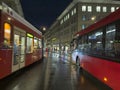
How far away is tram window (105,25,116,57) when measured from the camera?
8.19m

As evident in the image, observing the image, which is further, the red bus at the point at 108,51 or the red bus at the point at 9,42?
the red bus at the point at 9,42

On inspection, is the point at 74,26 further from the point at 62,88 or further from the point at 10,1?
the point at 62,88

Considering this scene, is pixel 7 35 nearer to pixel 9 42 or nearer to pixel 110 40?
pixel 9 42

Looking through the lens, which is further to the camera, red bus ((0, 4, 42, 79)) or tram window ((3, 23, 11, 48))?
tram window ((3, 23, 11, 48))

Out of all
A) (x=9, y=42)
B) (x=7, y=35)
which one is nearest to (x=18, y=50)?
(x=9, y=42)

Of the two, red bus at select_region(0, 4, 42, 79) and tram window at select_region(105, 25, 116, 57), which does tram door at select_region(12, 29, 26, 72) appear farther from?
tram window at select_region(105, 25, 116, 57)

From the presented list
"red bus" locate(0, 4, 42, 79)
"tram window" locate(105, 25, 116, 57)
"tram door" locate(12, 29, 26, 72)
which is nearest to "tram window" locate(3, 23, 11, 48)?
"red bus" locate(0, 4, 42, 79)

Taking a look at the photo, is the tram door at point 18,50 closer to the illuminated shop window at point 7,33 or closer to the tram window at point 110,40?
the illuminated shop window at point 7,33

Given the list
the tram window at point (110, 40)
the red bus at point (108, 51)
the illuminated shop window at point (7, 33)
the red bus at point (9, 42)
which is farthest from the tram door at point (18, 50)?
the tram window at point (110, 40)

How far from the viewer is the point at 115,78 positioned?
7598mm

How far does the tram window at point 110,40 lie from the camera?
819 cm

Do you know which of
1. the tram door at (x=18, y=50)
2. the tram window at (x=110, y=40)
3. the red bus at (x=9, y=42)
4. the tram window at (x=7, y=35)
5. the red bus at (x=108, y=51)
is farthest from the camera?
the tram door at (x=18, y=50)

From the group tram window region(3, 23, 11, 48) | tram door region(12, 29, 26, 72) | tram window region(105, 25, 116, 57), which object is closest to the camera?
tram window region(105, 25, 116, 57)

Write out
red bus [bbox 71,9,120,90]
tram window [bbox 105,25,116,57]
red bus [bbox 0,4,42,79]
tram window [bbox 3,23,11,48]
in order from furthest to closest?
tram window [bbox 3,23,11,48] < red bus [bbox 0,4,42,79] < tram window [bbox 105,25,116,57] < red bus [bbox 71,9,120,90]
